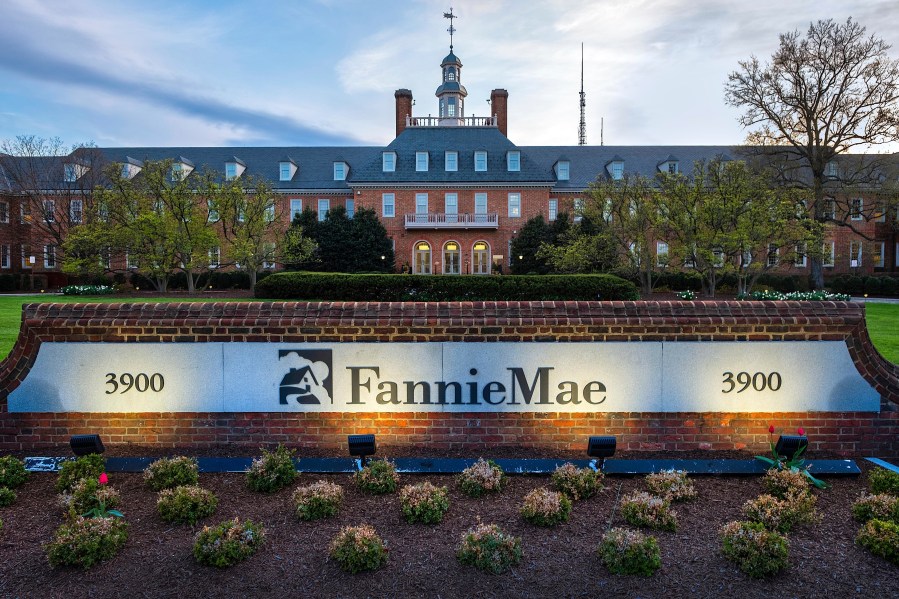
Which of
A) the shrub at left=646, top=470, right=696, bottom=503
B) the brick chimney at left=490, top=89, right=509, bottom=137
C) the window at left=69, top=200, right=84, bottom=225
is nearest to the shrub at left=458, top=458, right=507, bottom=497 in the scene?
the shrub at left=646, top=470, right=696, bottom=503

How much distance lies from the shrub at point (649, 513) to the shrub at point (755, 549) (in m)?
0.36

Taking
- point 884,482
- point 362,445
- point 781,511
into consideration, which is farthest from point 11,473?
point 884,482

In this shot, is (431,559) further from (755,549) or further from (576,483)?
(755,549)

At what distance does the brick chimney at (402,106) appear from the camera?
46.3 m

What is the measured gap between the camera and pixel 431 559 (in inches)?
130

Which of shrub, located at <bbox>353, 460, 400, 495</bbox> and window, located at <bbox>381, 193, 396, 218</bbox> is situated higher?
window, located at <bbox>381, 193, 396, 218</bbox>

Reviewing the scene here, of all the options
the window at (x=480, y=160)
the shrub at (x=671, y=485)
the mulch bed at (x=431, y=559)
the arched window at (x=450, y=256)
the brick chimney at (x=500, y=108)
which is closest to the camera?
the mulch bed at (x=431, y=559)

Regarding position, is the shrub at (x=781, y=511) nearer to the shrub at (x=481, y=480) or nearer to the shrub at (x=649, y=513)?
the shrub at (x=649, y=513)

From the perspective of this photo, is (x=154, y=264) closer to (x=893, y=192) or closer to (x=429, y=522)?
(x=429, y=522)

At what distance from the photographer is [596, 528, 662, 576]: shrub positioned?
10.3 ft

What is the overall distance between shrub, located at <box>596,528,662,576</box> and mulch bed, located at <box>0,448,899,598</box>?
0.19ft

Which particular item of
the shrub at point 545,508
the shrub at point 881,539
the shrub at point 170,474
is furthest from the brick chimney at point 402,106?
the shrub at point 881,539

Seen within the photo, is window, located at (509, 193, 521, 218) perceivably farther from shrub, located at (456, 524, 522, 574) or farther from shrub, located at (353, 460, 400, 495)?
shrub, located at (456, 524, 522, 574)

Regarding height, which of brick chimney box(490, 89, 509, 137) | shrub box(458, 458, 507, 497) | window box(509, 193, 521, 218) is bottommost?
shrub box(458, 458, 507, 497)
